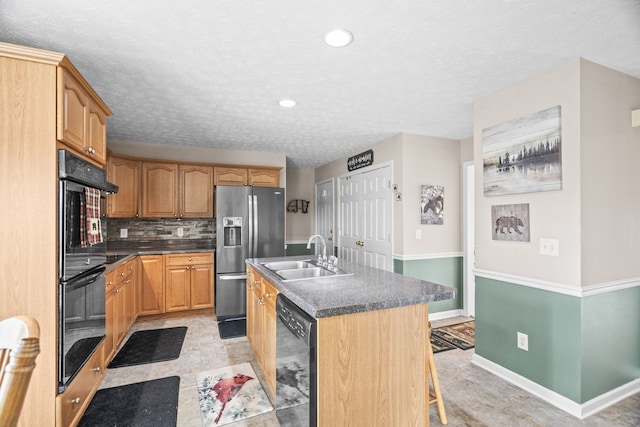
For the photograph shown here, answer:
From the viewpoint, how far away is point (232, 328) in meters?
3.71

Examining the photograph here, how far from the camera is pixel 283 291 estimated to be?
176 cm

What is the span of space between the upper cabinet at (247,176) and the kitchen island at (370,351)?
125 inches

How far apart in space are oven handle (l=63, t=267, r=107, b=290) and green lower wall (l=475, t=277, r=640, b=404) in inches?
122

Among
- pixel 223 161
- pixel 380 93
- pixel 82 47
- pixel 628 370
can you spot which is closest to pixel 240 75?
pixel 82 47

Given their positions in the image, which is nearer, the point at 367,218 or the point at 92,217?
the point at 92,217

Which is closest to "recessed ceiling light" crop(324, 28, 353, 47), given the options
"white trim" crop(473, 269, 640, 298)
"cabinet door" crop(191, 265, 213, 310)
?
"white trim" crop(473, 269, 640, 298)

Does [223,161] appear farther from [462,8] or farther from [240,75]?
[462,8]

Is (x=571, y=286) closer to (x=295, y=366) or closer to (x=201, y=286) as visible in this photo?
(x=295, y=366)

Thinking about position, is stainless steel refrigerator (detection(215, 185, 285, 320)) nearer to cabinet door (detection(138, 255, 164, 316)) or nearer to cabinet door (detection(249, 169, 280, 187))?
cabinet door (detection(249, 169, 280, 187))

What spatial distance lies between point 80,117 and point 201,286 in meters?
2.65

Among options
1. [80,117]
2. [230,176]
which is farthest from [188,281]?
[80,117]

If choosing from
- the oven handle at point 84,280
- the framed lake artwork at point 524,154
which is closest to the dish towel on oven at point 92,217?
the oven handle at point 84,280

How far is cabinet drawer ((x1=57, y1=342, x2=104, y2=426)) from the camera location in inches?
68.9

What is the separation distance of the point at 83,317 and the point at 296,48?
2195mm
